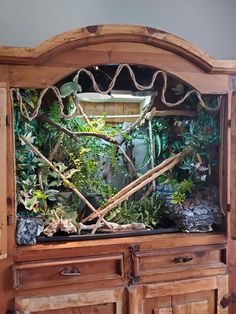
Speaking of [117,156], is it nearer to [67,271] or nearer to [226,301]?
[67,271]

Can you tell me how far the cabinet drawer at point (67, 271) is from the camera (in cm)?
167

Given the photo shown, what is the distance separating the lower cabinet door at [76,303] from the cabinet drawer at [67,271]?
68mm

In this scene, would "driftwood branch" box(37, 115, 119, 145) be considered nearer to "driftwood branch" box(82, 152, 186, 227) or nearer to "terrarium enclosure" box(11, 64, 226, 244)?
"terrarium enclosure" box(11, 64, 226, 244)

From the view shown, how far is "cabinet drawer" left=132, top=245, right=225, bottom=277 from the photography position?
1798mm

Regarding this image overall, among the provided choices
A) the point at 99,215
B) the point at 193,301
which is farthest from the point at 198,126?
the point at 193,301

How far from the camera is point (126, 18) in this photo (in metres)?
2.47

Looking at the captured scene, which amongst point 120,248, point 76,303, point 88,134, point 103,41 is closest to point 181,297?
point 120,248

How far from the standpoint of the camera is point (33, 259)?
5.49ft

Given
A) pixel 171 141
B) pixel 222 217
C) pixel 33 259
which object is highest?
pixel 171 141

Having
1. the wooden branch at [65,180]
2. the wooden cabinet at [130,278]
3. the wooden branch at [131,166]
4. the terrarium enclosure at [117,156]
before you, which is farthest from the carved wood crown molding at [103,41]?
the wooden cabinet at [130,278]

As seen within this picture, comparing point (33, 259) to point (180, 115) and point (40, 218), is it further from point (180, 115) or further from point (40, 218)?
point (180, 115)

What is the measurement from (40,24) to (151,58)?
1003mm

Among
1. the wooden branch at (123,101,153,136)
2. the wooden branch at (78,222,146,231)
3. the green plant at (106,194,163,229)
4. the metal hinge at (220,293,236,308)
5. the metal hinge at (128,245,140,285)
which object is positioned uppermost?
the wooden branch at (123,101,153,136)

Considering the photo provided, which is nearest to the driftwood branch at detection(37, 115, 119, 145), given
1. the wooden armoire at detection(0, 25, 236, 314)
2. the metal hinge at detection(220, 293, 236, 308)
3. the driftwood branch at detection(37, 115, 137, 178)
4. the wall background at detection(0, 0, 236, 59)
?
the driftwood branch at detection(37, 115, 137, 178)
